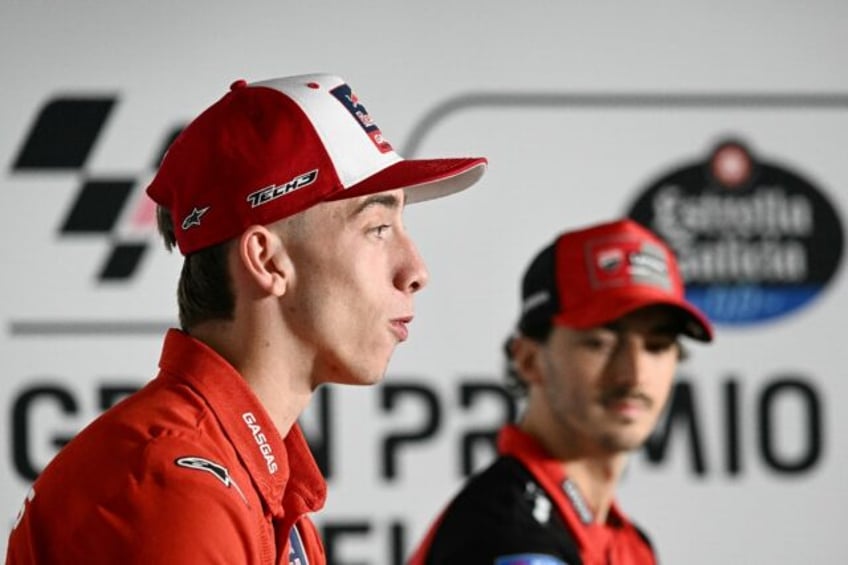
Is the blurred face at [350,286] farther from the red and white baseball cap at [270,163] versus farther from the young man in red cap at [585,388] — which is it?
the young man in red cap at [585,388]

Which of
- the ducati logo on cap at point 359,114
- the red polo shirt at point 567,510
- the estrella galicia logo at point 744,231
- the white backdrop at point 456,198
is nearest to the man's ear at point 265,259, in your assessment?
the ducati logo on cap at point 359,114

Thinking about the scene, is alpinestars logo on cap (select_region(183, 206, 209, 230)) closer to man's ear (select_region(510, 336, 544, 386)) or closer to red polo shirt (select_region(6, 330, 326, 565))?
red polo shirt (select_region(6, 330, 326, 565))

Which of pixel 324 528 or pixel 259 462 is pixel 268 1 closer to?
pixel 324 528

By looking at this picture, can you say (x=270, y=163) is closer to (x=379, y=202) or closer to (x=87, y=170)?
(x=379, y=202)

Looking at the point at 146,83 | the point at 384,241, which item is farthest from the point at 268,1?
the point at 384,241

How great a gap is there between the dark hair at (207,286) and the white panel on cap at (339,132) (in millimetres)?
112

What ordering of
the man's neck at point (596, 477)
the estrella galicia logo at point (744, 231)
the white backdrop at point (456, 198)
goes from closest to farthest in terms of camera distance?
the man's neck at point (596, 477), the white backdrop at point (456, 198), the estrella galicia logo at point (744, 231)

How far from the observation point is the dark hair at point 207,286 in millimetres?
1384

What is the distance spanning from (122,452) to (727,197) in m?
2.18

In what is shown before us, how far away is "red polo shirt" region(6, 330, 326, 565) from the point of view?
1145 mm

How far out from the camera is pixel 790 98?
3.23m

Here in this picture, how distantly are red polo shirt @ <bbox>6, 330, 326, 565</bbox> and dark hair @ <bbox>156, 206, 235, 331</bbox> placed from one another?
29 mm

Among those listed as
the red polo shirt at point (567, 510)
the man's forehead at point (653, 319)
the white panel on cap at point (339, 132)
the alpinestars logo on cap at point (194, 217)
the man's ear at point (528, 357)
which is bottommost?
the red polo shirt at point (567, 510)

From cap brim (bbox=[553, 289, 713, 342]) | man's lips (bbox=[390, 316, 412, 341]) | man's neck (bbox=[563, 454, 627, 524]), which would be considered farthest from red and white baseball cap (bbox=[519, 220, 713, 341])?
man's lips (bbox=[390, 316, 412, 341])
